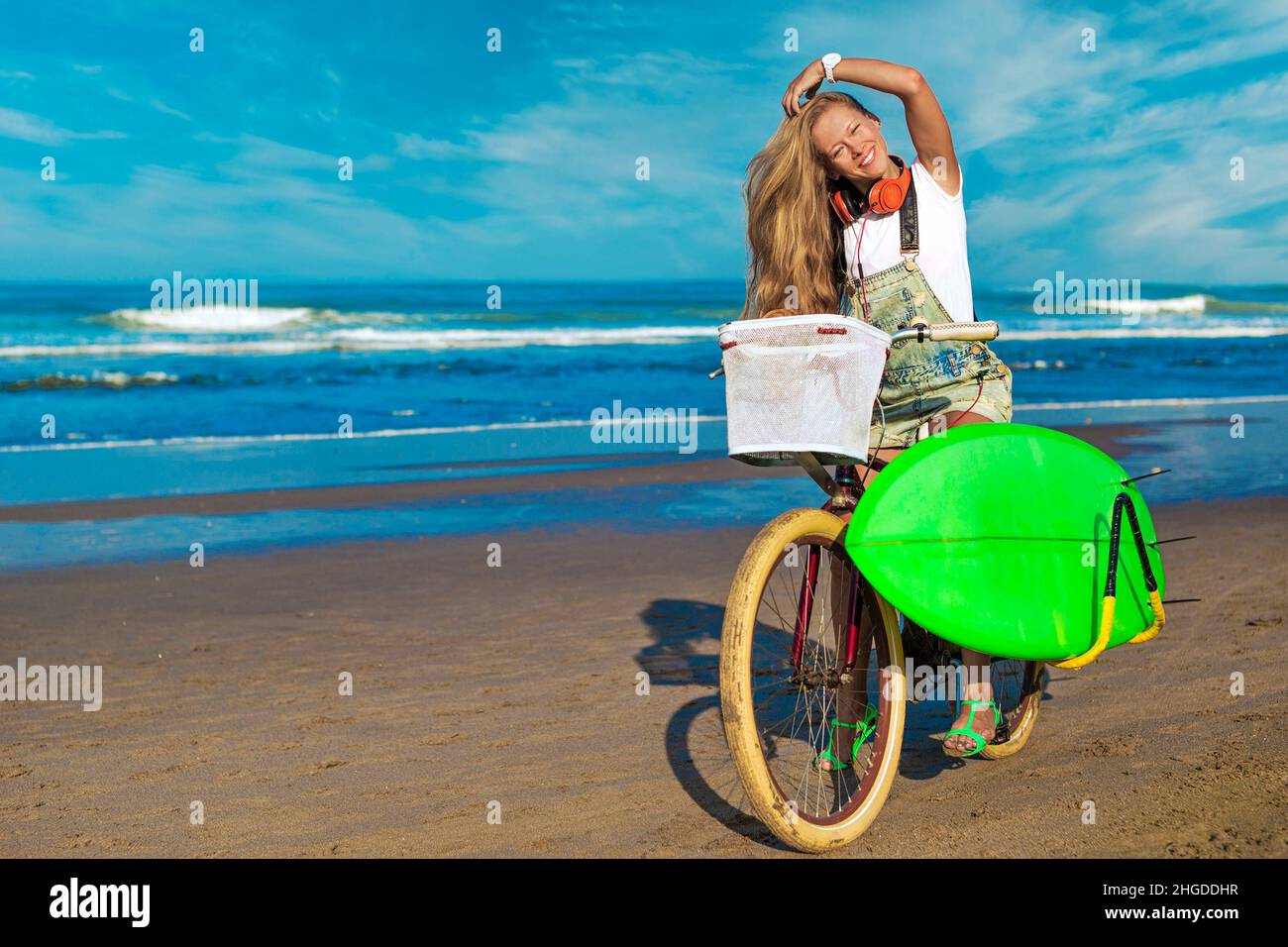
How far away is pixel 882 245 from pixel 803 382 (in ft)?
2.43

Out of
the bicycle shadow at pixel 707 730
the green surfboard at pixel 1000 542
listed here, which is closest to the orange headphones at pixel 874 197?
the green surfboard at pixel 1000 542

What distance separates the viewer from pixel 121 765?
13.2 ft

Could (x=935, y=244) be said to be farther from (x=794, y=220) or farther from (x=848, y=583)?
(x=848, y=583)

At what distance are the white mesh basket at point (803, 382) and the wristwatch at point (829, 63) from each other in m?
0.84

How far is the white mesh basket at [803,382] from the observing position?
2.86 metres

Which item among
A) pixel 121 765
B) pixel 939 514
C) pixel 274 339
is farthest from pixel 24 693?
pixel 274 339

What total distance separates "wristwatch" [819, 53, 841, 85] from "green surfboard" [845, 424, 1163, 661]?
3.49 ft

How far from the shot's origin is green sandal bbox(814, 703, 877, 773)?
3504 mm

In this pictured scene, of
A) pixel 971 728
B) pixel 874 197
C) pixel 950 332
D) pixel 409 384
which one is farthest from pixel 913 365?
pixel 409 384

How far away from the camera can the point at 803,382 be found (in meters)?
2.87

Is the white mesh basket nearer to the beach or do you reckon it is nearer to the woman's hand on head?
the woman's hand on head

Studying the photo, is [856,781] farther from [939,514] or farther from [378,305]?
[378,305]

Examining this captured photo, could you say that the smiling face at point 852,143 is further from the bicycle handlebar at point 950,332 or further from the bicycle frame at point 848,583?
the bicycle frame at point 848,583
